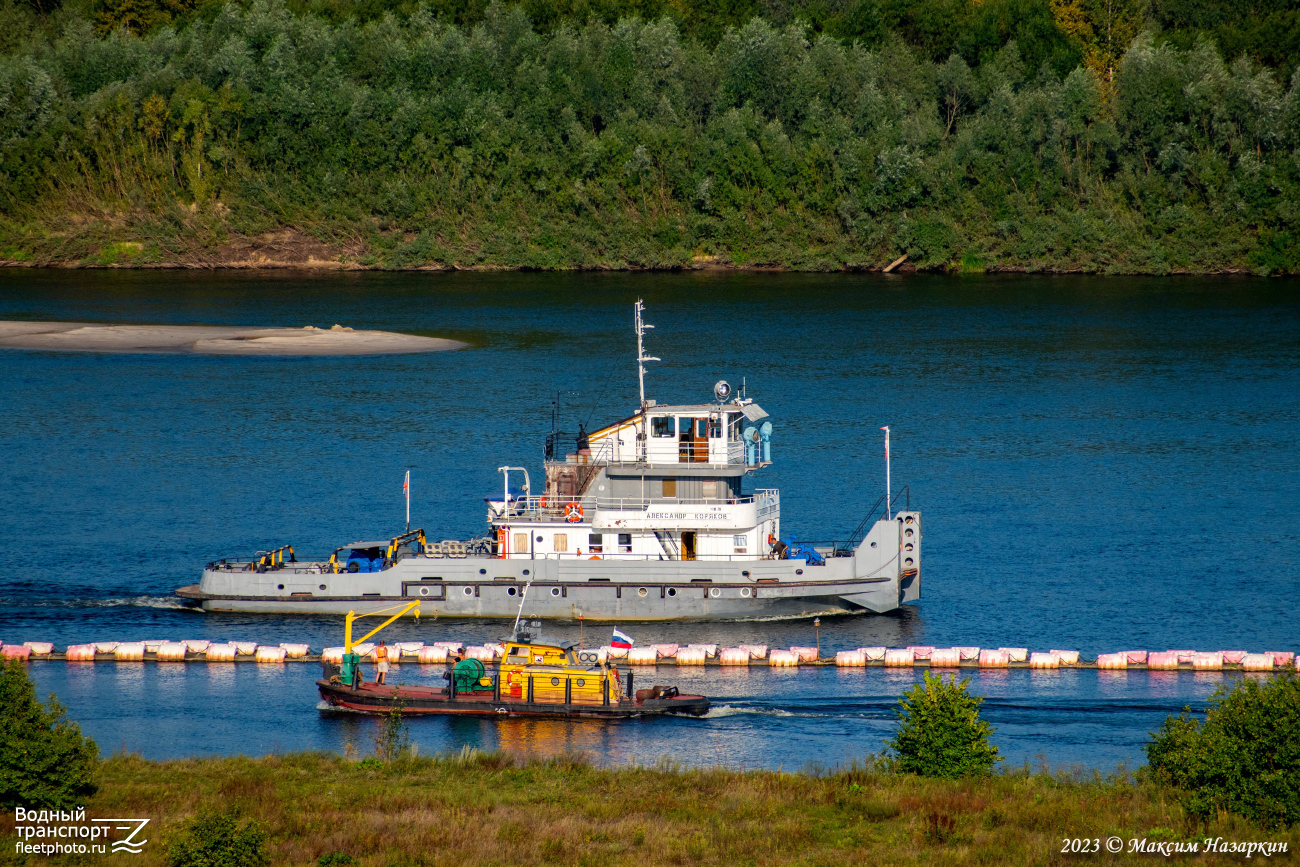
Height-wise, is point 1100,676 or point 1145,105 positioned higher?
point 1145,105

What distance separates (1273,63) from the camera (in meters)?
155

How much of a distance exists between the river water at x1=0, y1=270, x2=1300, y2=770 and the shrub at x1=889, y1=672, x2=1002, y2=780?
548 centimetres

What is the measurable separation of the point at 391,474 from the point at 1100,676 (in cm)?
3648

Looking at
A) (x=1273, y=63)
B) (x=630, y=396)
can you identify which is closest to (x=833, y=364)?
(x=630, y=396)

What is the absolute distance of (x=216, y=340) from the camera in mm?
110250

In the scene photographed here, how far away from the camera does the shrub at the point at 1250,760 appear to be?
93.2 ft

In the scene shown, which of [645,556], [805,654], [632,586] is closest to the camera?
[805,654]

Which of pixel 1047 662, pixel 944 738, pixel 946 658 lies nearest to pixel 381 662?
pixel 946 658

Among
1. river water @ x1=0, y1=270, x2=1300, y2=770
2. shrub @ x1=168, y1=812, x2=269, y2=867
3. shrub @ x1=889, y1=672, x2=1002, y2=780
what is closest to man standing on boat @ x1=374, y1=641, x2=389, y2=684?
river water @ x1=0, y1=270, x2=1300, y2=770

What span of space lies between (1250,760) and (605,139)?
13991cm

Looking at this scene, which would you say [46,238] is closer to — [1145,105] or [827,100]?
[827,100]

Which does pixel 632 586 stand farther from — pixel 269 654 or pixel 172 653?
pixel 172 653

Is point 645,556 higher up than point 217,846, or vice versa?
point 645,556

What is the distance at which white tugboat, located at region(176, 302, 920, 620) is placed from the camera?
4984cm
